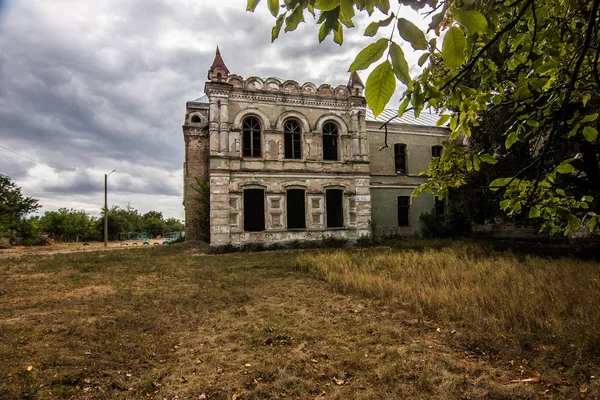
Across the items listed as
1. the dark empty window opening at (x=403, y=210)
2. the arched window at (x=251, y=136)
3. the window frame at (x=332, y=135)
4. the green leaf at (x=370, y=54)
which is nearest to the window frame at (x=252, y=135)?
the arched window at (x=251, y=136)

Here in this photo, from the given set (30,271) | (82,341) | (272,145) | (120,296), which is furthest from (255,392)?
(272,145)

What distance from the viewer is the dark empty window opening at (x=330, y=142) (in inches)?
642

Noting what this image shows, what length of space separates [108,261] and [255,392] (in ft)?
36.5

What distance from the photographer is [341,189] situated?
52.0ft

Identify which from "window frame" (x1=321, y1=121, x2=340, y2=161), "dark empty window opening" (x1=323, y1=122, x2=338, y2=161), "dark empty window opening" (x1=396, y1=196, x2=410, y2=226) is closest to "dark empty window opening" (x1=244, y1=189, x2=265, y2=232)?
"window frame" (x1=321, y1=121, x2=340, y2=161)

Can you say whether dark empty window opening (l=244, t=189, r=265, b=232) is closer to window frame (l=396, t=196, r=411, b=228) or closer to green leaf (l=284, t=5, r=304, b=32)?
window frame (l=396, t=196, r=411, b=228)

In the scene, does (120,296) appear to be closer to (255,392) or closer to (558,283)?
(255,392)

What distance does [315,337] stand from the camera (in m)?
4.02

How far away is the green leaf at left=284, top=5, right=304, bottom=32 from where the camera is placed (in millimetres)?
1436

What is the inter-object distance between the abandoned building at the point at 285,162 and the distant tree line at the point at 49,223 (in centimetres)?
1533

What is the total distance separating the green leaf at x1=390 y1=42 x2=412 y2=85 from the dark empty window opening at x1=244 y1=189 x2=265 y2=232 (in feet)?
45.7

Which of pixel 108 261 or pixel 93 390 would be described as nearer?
pixel 93 390

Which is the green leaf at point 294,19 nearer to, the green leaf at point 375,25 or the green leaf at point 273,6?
the green leaf at point 273,6

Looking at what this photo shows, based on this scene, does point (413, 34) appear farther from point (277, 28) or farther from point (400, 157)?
point (400, 157)
